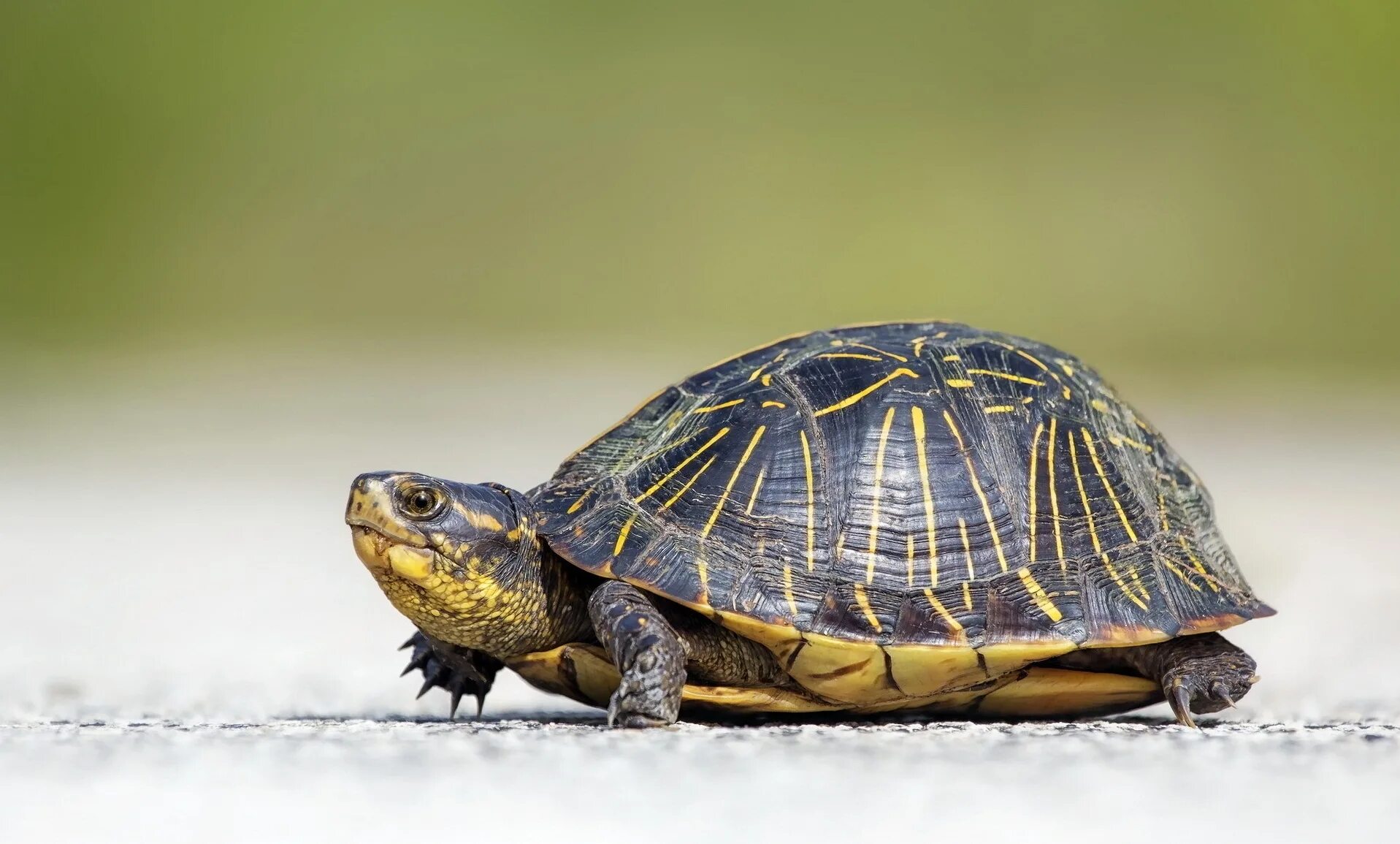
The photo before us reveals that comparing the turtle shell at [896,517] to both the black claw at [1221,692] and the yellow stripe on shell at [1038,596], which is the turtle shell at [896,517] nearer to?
the yellow stripe on shell at [1038,596]

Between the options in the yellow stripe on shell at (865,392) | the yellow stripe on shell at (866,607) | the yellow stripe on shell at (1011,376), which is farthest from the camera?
the yellow stripe on shell at (1011,376)

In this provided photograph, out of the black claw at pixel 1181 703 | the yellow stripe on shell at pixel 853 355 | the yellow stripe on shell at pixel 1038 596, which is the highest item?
the yellow stripe on shell at pixel 853 355

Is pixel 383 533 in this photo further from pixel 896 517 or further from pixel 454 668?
pixel 896 517

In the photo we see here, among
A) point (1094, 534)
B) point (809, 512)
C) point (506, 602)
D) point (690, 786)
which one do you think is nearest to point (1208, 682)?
point (1094, 534)

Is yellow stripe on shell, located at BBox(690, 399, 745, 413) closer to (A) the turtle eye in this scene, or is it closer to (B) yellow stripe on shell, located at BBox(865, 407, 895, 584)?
(B) yellow stripe on shell, located at BBox(865, 407, 895, 584)

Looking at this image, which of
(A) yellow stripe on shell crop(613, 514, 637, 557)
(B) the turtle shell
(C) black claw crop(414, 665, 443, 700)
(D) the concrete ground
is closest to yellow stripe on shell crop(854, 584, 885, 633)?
(B) the turtle shell

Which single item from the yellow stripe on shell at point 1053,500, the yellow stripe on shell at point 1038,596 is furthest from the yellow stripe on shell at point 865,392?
the yellow stripe on shell at point 1038,596
